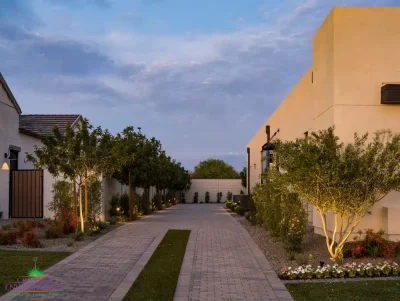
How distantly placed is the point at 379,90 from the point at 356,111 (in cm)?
79

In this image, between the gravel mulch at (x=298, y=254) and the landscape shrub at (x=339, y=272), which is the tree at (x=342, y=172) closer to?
the gravel mulch at (x=298, y=254)

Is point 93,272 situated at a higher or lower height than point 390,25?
lower

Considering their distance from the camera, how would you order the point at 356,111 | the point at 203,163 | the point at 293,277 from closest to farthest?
the point at 293,277, the point at 356,111, the point at 203,163

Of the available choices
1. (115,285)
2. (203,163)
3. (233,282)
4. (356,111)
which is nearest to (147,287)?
(115,285)

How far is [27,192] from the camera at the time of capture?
72.2 ft

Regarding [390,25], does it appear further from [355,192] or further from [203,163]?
[203,163]

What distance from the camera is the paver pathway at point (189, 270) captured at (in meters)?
8.27

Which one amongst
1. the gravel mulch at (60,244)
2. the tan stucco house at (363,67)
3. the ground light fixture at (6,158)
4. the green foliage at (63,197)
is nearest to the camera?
the gravel mulch at (60,244)

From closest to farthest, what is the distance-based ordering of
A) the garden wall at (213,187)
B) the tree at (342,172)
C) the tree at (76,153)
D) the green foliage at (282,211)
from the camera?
the tree at (342,172) → the green foliage at (282,211) → the tree at (76,153) → the garden wall at (213,187)

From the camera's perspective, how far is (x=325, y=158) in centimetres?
1055

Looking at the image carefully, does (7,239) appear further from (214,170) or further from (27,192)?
(214,170)

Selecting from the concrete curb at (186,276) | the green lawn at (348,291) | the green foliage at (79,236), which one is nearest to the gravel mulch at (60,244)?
the green foliage at (79,236)

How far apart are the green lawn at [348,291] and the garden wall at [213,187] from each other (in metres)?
46.4

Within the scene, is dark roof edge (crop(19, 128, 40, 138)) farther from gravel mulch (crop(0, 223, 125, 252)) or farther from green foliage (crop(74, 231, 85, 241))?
green foliage (crop(74, 231, 85, 241))
